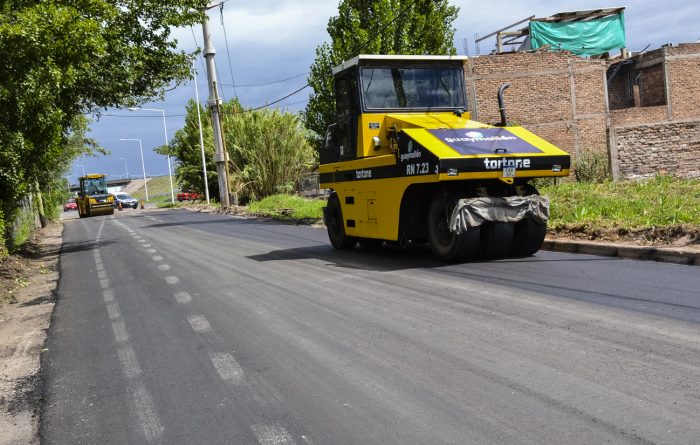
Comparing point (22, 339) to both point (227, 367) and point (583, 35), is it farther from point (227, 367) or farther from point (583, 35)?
point (583, 35)

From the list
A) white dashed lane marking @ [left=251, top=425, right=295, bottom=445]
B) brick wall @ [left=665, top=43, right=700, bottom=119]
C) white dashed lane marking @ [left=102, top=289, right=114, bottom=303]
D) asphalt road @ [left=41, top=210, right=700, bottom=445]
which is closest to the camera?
white dashed lane marking @ [left=251, top=425, right=295, bottom=445]

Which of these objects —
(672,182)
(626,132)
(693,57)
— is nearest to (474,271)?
(672,182)

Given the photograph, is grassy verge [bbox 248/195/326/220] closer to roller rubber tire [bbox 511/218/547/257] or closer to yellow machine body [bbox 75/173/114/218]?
roller rubber tire [bbox 511/218/547/257]

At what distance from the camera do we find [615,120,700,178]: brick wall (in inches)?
989

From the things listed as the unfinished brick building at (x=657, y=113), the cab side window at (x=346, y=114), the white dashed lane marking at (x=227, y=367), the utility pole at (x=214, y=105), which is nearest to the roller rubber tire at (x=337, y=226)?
the cab side window at (x=346, y=114)

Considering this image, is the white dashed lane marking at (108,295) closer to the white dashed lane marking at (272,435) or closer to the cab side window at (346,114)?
the cab side window at (346,114)

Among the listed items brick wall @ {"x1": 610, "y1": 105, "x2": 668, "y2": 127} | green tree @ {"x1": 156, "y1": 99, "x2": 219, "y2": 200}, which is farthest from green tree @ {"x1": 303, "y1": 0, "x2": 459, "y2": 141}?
green tree @ {"x1": 156, "y1": 99, "x2": 219, "y2": 200}

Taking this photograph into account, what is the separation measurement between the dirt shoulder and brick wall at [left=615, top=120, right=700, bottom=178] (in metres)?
20.6

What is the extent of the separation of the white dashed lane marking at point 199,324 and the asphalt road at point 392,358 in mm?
34

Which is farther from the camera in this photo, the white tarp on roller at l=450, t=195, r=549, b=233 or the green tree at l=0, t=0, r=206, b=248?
the green tree at l=0, t=0, r=206, b=248

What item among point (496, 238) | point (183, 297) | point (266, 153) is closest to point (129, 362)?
point (183, 297)

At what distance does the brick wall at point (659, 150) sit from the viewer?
989 inches

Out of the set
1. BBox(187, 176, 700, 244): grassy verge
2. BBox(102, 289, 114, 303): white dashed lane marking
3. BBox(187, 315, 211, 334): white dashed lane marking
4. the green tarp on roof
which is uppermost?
the green tarp on roof

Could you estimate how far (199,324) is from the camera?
261 inches
